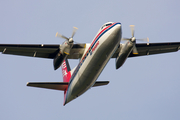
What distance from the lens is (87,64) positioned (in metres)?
22.4

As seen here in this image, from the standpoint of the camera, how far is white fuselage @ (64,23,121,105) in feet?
67.9

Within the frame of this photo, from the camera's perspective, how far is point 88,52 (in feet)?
75.6

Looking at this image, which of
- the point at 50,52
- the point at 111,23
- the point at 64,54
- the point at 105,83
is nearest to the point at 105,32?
the point at 111,23

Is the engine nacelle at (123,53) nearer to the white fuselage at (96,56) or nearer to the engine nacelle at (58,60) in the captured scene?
the white fuselage at (96,56)

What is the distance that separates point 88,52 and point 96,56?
68.6 inches

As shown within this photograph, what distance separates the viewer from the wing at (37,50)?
77.4 feet

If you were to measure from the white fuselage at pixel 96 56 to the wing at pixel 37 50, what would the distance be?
1.79m

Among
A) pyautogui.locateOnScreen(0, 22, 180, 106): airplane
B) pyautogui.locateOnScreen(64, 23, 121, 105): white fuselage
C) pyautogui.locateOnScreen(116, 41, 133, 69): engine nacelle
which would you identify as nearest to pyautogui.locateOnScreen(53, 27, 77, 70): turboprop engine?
pyautogui.locateOnScreen(0, 22, 180, 106): airplane

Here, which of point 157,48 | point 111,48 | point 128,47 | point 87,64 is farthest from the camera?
point 157,48

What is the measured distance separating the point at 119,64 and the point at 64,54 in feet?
19.1

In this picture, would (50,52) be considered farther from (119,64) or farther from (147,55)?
(147,55)

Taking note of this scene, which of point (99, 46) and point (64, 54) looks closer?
point (99, 46)

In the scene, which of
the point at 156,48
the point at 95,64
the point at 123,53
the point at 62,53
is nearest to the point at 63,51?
the point at 62,53

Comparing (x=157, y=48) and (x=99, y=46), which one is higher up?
(x=157, y=48)
